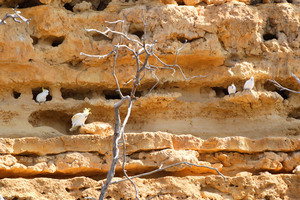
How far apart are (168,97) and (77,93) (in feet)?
5.12

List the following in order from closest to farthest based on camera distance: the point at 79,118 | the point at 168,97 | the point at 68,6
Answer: the point at 79,118 < the point at 168,97 < the point at 68,6

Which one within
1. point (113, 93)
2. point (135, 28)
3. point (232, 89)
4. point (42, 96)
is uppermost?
point (135, 28)

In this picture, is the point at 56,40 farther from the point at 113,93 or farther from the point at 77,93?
the point at 113,93

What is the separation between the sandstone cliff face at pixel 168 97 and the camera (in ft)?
28.9

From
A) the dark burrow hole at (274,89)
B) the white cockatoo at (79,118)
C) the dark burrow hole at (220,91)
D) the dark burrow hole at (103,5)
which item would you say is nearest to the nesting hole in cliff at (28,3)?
the dark burrow hole at (103,5)

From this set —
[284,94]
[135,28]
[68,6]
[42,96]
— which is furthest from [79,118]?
[284,94]

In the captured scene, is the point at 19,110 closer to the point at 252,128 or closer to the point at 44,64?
the point at 44,64

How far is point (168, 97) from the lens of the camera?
976cm

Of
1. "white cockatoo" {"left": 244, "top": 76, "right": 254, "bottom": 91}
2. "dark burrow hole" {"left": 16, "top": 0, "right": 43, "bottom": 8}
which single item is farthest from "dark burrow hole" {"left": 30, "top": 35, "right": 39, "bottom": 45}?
"white cockatoo" {"left": 244, "top": 76, "right": 254, "bottom": 91}

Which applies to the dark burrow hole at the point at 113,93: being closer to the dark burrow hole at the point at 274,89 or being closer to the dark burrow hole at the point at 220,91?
the dark burrow hole at the point at 220,91

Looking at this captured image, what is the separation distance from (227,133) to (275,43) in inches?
69.3

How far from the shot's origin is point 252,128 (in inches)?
393

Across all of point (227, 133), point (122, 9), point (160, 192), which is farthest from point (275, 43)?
point (160, 192)

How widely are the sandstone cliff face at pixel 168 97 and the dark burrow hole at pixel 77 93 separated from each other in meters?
0.02
